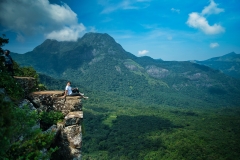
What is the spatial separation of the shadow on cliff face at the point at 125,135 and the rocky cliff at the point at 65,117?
243 feet

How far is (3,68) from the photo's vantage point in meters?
9.98

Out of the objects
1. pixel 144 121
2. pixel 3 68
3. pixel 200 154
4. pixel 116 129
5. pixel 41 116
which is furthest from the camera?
pixel 144 121

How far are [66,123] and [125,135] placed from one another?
343ft

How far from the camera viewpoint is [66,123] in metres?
10.5

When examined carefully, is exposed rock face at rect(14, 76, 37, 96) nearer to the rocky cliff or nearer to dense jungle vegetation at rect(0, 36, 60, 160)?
the rocky cliff

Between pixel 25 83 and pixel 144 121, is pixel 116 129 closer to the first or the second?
pixel 144 121

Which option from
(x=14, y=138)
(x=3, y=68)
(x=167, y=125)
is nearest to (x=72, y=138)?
(x=14, y=138)

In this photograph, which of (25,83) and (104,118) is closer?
(25,83)

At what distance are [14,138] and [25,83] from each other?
5100mm

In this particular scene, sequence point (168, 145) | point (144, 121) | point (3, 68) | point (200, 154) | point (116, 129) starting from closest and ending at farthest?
1. point (3, 68)
2. point (200, 154)
3. point (168, 145)
4. point (116, 129)
5. point (144, 121)

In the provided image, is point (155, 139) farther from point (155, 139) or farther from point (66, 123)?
point (66, 123)

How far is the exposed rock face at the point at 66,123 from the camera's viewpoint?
10.3 m

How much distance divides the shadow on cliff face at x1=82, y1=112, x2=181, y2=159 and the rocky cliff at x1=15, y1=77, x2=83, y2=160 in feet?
243

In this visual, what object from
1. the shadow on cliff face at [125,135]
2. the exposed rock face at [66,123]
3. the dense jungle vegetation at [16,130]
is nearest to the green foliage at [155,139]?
the shadow on cliff face at [125,135]
